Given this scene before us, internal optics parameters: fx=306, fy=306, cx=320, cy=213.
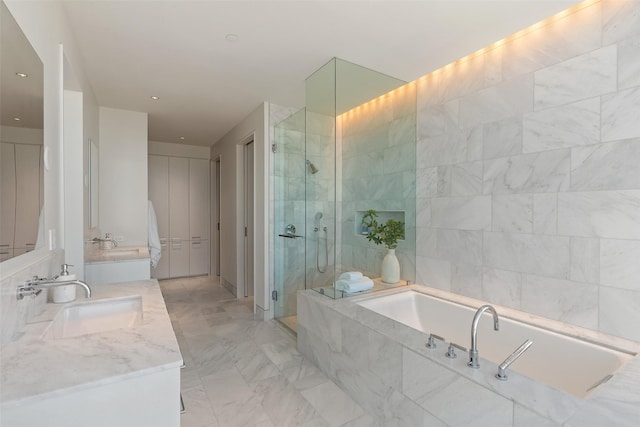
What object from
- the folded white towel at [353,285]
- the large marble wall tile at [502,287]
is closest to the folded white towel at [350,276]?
the folded white towel at [353,285]

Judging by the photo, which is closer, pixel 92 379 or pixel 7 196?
pixel 92 379

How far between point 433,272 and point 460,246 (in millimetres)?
371

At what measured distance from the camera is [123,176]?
364cm

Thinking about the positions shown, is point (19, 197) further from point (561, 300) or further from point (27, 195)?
point (561, 300)

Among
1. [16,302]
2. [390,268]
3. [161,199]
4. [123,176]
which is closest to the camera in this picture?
[16,302]

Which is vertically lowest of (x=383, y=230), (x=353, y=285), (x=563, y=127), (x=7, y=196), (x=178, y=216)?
(x=353, y=285)

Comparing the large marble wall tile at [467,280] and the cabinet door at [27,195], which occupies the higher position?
the cabinet door at [27,195]

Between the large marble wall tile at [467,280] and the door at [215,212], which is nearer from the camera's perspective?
the large marble wall tile at [467,280]

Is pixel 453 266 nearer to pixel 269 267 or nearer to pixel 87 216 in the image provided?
pixel 269 267

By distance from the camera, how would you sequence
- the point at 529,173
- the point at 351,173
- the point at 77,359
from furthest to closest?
1. the point at 351,173
2. the point at 529,173
3. the point at 77,359

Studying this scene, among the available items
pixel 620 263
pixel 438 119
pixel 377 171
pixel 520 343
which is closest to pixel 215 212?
pixel 377 171

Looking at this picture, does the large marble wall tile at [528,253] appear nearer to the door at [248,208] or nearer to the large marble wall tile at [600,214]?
the large marble wall tile at [600,214]

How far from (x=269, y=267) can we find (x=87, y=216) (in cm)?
184

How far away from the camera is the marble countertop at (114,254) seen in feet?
9.26
